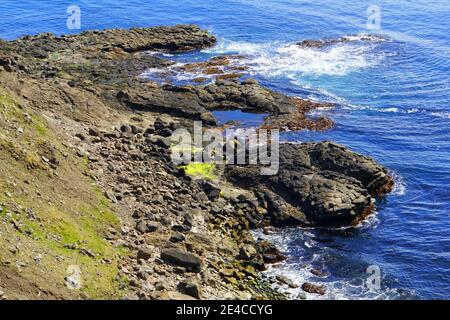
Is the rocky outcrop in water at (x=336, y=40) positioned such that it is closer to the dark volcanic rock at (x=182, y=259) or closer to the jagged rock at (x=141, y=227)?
the jagged rock at (x=141, y=227)

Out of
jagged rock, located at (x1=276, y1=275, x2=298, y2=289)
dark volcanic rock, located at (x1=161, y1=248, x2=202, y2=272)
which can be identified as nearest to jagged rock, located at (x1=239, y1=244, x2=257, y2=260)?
jagged rock, located at (x1=276, y1=275, x2=298, y2=289)

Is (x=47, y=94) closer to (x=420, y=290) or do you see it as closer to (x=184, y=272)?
(x=184, y=272)

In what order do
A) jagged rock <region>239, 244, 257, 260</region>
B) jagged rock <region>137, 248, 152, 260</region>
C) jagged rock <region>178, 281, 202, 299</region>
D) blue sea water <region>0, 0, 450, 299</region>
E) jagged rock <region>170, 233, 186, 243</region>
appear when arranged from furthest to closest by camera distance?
1. blue sea water <region>0, 0, 450, 299</region>
2. jagged rock <region>239, 244, 257, 260</region>
3. jagged rock <region>170, 233, 186, 243</region>
4. jagged rock <region>137, 248, 152, 260</region>
5. jagged rock <region>178, 281, 202, 299</region>

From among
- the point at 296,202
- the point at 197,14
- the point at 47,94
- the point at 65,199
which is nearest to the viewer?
the point at 65,199

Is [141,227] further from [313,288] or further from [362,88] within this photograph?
[362,88]

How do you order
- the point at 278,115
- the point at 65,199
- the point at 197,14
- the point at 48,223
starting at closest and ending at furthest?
1. the point at 48,223
2. the point at 65,199
3. the point at 278,115
4. the point at 197,14

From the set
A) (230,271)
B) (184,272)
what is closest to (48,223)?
(184,272)

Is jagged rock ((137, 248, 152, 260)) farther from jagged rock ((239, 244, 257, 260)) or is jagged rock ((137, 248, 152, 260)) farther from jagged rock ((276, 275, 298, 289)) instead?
jagged rock ((276, 275, 298, 289))
